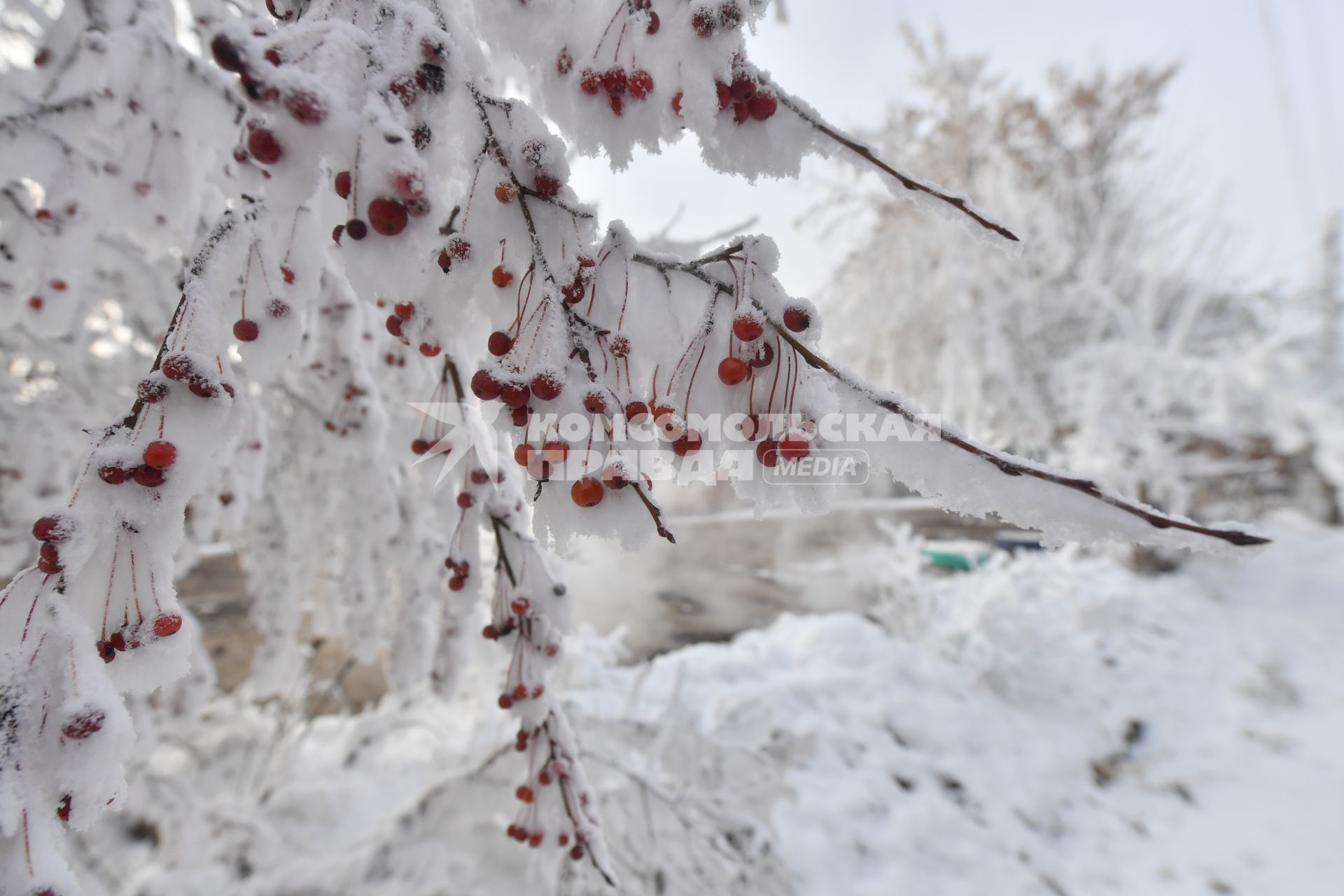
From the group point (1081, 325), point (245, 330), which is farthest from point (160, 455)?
point (1081, 325)

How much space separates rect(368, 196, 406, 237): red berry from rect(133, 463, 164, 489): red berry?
386mm

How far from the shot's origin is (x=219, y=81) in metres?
1.51

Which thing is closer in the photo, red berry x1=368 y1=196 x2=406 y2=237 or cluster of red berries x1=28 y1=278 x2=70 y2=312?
red berry x1=368 y1=196 x2=406 y2=237

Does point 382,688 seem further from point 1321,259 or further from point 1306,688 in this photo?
point 1321,259

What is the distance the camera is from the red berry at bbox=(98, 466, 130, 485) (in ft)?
2.11

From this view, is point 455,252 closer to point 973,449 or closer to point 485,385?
point 485,385

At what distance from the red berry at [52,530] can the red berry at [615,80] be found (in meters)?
0.78

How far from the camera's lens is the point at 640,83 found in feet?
2.34

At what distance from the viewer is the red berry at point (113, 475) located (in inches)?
25.4

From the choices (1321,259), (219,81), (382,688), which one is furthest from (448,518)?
(1321,259)

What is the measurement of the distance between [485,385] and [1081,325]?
9441 millimetres

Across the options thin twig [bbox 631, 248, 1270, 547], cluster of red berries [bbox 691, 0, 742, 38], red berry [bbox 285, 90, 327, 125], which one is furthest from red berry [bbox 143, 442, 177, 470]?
cluster of red berries [bbox 691, 0, 742, 38]

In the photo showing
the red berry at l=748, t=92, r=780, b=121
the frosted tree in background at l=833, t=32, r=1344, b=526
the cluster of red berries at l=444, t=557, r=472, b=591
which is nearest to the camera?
the red berry at l=748, t=92, r=780, b=121

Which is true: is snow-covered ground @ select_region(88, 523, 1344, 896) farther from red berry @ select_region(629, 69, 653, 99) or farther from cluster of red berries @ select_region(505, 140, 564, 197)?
red berry @ select_region(629, 69, 653, 99)
